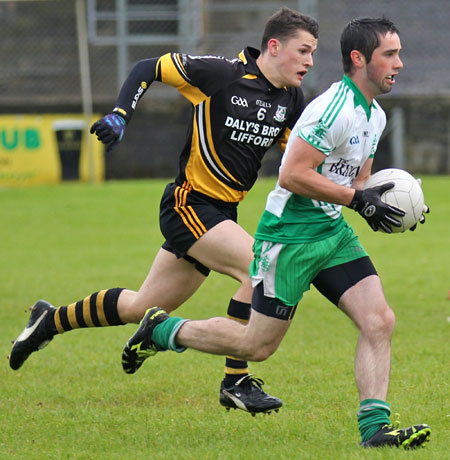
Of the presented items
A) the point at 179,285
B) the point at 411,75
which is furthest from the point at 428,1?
the point at 179,285

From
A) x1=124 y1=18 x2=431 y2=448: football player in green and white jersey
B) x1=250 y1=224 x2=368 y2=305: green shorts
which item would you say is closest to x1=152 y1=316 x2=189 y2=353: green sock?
x1=124 y1=18 x2=431 y2=448: football player in green and white jersey

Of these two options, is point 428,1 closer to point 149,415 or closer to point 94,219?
point 94,219

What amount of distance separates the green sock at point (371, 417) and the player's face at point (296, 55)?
2052mm

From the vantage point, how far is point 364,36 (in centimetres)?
475

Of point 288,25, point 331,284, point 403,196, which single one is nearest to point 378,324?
point 331,284

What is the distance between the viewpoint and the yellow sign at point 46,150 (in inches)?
765

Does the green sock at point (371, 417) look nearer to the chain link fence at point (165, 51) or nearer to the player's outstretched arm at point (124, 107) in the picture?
the player's outstretched arm at point (124, 107)

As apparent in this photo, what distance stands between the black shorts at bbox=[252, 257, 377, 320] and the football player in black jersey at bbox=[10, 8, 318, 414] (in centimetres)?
76

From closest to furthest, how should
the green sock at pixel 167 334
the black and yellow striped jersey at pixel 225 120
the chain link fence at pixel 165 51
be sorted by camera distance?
the green sock at pixel 167 334 → the black and yellow striped jersey at pixel 225 120 → the chain link fence at pixel 165 51

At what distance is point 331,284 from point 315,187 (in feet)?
1.69

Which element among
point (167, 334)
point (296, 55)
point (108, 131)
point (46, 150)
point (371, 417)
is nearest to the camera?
point (371, 417)

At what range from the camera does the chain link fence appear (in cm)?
2012

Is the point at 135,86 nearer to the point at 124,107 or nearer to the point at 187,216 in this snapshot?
the point at 124,107

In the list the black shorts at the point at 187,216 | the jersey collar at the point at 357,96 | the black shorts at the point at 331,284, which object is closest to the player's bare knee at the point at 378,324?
the black shorts at the point at 331,284
